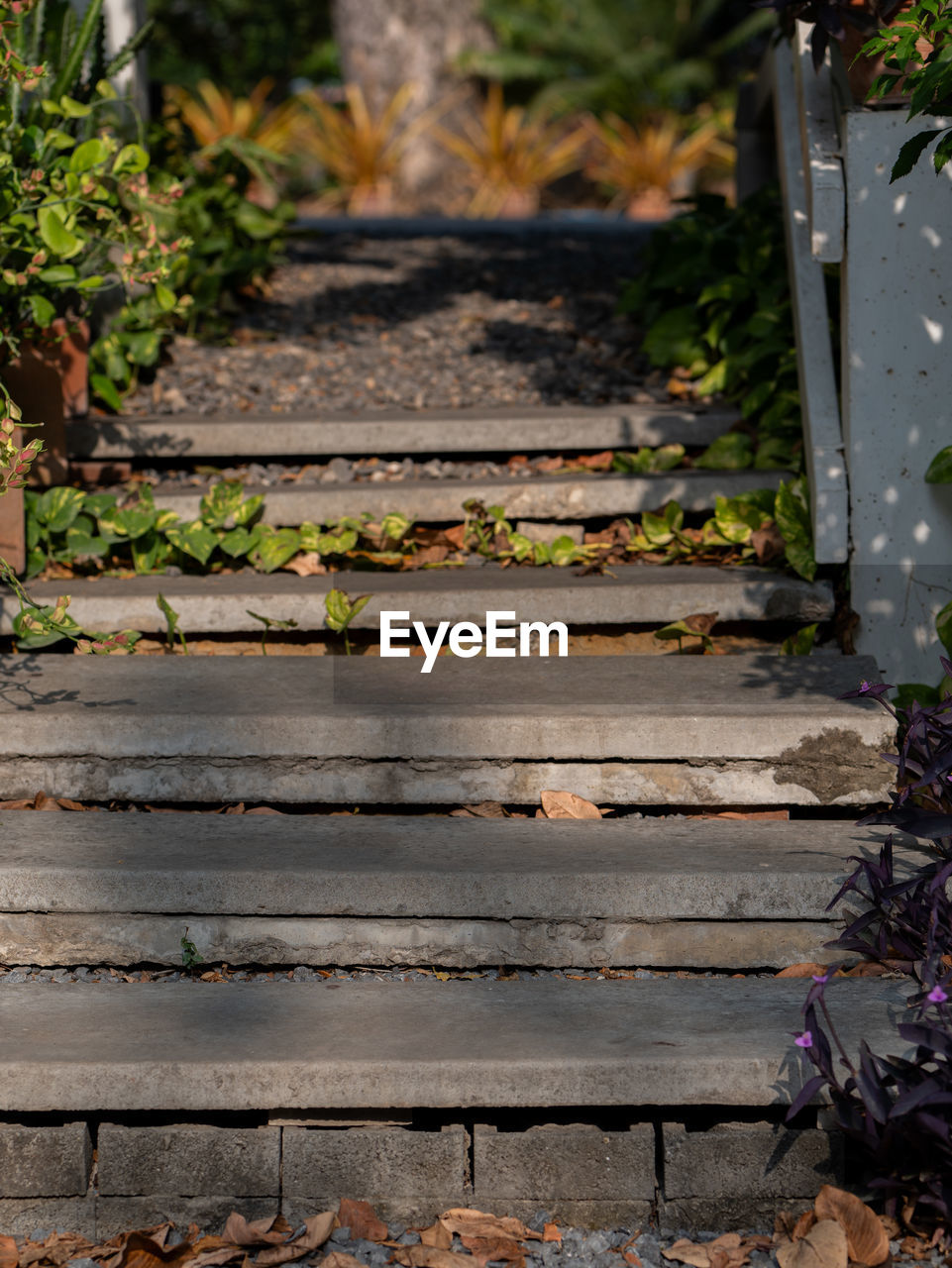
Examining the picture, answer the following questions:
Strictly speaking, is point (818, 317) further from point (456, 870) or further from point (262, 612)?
point (456, 870)

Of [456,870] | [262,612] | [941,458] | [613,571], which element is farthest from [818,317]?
[456,870]

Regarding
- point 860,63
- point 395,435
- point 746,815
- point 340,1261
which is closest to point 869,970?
point 746,815

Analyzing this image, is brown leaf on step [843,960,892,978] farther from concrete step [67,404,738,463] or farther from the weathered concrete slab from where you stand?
concrete step [67,404,738,463]

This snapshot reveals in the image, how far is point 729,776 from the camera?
2.64 m

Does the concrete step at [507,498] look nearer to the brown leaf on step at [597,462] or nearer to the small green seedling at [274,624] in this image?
the brown leaf on step at [597,462]

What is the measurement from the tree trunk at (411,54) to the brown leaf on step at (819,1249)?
41.2ft

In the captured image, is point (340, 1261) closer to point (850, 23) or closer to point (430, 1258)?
point (430, 1258)

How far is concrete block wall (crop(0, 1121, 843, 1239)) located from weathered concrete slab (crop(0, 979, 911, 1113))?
64 millimetres

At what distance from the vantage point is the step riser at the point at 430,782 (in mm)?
2629

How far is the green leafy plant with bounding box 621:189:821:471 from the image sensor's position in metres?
3.85

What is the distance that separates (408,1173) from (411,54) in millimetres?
12965

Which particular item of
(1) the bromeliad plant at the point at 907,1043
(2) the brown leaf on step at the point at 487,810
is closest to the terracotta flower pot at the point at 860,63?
(1) the bromeliad plant at the point at 907,1043

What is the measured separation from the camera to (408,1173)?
196cm

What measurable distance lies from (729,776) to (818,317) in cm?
164
